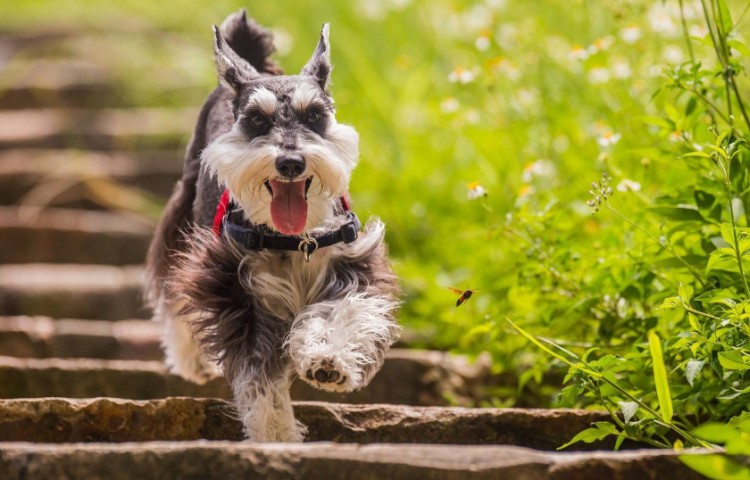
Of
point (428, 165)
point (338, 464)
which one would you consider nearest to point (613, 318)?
point (338, 464)

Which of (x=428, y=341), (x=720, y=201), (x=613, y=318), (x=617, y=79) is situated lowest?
(x=428, y=341)

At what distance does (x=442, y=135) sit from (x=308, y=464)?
15.4 feet

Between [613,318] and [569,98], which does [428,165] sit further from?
[613,318]

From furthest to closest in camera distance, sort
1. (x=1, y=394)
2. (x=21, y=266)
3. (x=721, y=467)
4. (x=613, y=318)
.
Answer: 1. (x=21, y=266)
2. (x=1, y=394)
3. (x=613, y=318)
4. (x=721, y=467)

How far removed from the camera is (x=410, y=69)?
729cm

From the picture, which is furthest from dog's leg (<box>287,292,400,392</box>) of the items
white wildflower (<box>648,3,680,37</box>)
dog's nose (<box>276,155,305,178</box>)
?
white wildflower (<box>648,3,680,37</box>)

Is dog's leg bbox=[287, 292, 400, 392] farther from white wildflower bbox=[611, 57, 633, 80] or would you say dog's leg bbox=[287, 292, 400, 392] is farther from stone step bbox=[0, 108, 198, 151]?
stone step bbox=[0, 108, 198, 151]

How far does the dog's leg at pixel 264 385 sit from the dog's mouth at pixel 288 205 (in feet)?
1.03

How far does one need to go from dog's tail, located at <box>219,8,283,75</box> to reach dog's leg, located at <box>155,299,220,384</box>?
93cm

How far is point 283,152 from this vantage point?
117 inches

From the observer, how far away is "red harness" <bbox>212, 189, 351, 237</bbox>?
3.32m

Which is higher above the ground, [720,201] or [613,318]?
[720,201]

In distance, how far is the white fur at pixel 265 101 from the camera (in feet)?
10.1

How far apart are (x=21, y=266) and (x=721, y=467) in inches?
192
